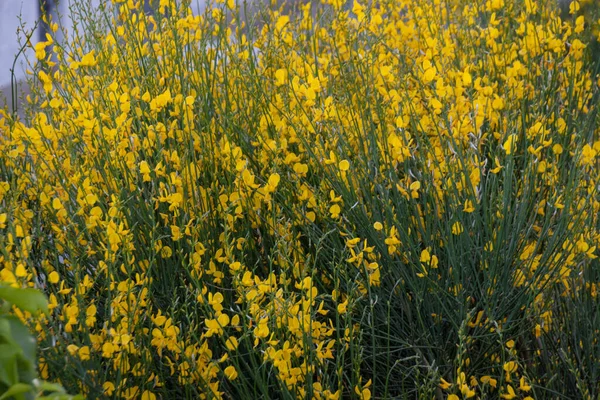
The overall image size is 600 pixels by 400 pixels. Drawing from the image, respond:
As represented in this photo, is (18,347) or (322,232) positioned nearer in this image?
(18,347)

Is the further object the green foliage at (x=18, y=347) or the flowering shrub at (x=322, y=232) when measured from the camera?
the flowering shrub at (x=322, y=232)

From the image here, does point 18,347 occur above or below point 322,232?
above

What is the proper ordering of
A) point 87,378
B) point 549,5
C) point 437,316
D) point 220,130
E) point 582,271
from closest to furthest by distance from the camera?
1. point 87,378
2. point 437,316
3. point 582,271
4. point 220,130
5. point 549,5

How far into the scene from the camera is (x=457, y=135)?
249cm

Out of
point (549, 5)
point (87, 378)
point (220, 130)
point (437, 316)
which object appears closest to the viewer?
point (87, 378)

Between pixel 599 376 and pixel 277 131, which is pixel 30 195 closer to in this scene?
pixel 277 131

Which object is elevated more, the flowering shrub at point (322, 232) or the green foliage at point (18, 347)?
the green foliage at point (18, 347)

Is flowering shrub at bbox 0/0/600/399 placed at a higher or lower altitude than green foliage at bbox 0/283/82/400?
lower

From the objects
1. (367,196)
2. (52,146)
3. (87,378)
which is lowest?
(87,378)

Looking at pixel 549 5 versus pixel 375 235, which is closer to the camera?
pixel 375 235

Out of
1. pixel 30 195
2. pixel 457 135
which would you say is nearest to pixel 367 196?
pixel 457 135

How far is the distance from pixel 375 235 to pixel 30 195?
1.19 meters

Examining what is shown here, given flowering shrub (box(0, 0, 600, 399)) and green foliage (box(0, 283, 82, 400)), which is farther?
flowering shrub (box(0, 0, 600, 399))

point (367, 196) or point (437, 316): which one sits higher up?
point (367, 196)
